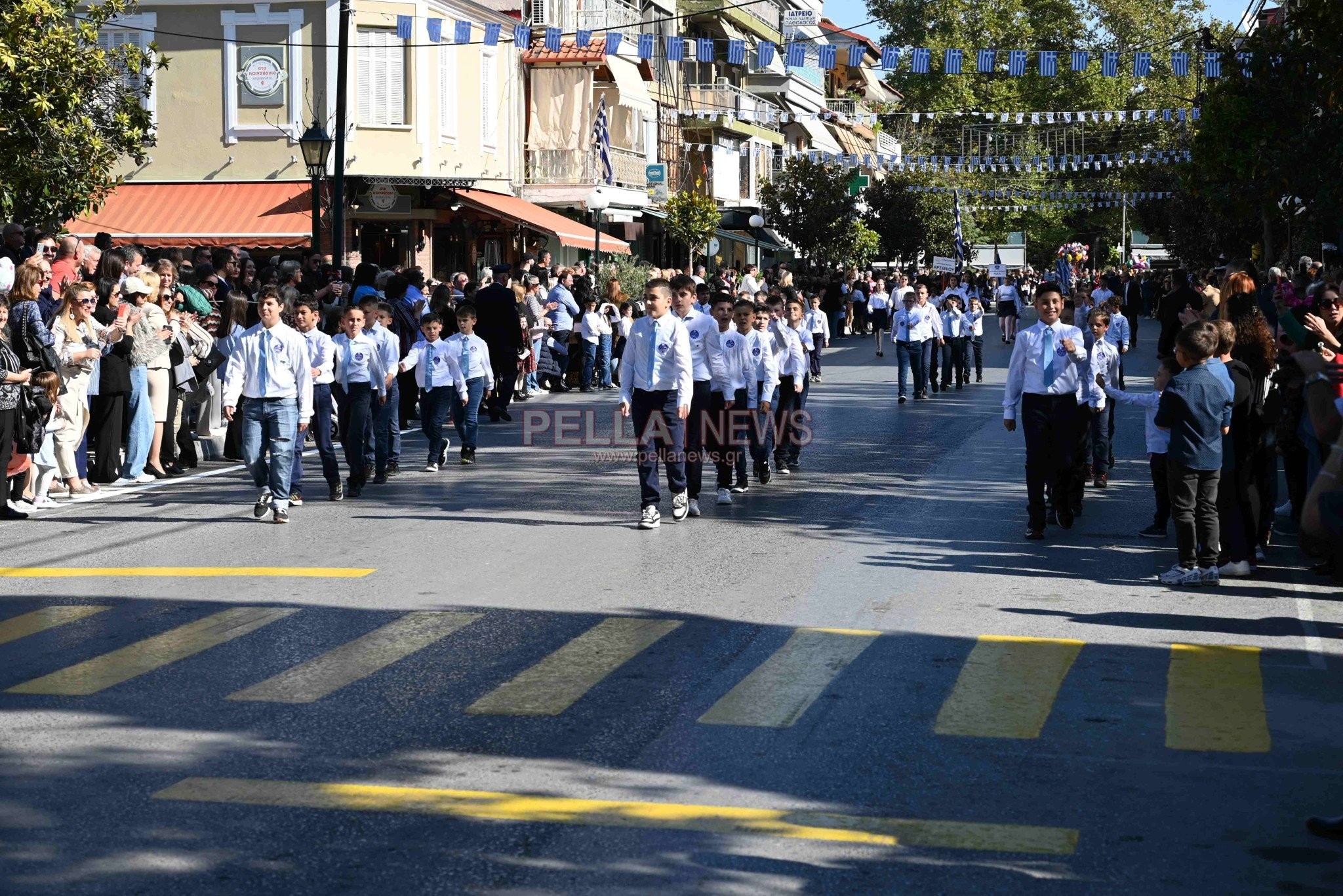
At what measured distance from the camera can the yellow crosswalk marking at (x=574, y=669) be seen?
7371mm

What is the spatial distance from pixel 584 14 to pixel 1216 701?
133 feet

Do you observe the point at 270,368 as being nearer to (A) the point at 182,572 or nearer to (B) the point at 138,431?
(A) the point at 182,572

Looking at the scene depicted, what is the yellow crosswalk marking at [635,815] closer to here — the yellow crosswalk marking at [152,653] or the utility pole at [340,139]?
the yellow crosswalk marking at [152,653]

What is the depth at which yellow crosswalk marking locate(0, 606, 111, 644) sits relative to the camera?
9000 millimetres

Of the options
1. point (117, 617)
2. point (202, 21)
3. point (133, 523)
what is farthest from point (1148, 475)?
point (202, 21)

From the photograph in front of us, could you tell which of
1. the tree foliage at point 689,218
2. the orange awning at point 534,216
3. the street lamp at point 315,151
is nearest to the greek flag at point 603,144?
the orange awning at point 534,216

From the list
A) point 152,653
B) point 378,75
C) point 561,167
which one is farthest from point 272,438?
point 561,167

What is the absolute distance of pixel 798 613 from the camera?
31.4ft

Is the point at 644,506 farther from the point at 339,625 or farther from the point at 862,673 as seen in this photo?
the point at 862,673

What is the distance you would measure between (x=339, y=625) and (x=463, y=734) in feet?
8.13

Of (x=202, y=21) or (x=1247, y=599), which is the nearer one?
(x=1247, y=599)

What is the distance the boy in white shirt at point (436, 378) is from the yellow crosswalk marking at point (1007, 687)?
29.3 feet

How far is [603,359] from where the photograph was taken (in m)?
28.0

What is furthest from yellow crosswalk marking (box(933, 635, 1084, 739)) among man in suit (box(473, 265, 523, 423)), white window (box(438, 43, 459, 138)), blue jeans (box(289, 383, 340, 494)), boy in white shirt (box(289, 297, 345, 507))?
white window (box(438, 43, 459, 138))
